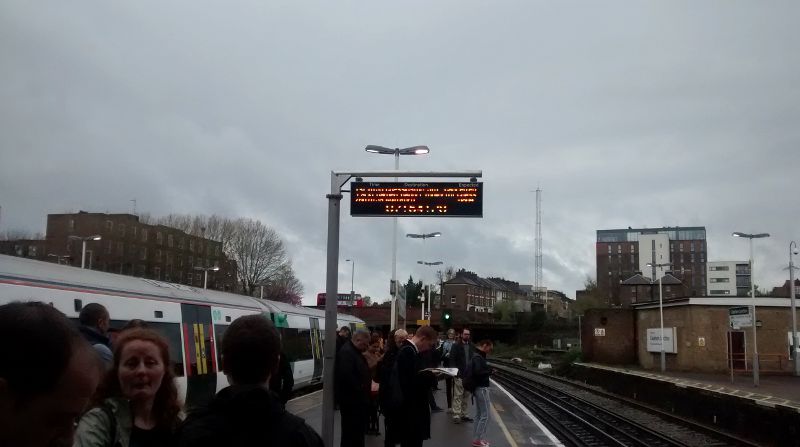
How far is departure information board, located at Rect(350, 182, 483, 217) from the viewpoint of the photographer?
32.5 ft

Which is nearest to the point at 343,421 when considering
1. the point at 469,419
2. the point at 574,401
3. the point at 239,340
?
the point at 239,340

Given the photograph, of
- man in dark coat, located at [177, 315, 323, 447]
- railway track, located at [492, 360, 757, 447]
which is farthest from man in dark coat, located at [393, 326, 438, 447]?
railway track, located at [492, 360, 757, 447]

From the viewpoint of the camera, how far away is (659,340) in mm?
39719

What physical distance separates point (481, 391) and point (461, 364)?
1.42 m

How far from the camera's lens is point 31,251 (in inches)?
1932

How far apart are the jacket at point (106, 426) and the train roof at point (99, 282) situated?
22.8 feet

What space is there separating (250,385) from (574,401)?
2148cm

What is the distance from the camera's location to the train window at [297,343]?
63.8ft

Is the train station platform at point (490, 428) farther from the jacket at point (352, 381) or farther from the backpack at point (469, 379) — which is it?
the jacket at point (352, 381)

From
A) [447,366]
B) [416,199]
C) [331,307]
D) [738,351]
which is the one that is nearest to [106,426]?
[331,307]

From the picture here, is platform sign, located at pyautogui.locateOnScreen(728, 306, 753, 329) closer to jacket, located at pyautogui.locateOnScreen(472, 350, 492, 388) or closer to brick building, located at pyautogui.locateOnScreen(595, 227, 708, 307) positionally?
jacket, located at pyautogui.locateOnScreen(472, 350, 492, 388)

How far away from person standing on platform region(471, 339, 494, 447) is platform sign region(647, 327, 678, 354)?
98.5 feet

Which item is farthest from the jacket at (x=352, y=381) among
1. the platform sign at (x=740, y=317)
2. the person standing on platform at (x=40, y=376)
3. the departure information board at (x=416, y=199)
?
the platform sign at (x=740, y=317)

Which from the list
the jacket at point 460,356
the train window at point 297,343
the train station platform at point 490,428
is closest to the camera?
the train station platform at point 490,428
